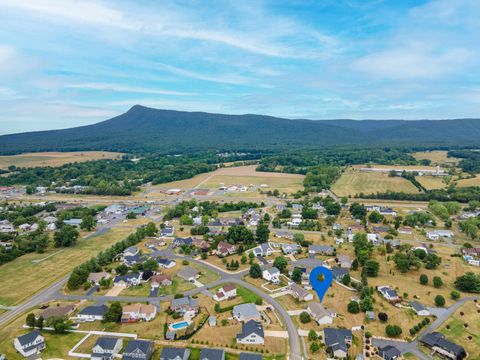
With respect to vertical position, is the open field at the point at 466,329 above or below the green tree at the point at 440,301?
below

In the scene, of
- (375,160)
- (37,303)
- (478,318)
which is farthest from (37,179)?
(375,160)

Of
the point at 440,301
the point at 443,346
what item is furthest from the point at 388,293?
the point at 443,346

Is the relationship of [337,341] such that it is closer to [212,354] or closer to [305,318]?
[305,318]

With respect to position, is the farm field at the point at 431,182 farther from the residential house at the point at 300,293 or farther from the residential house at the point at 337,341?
the residential house at the point at 337,341

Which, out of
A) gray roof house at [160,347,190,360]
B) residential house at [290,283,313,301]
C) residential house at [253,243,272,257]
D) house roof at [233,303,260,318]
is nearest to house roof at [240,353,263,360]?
gray roof house at [160,347,190,360]

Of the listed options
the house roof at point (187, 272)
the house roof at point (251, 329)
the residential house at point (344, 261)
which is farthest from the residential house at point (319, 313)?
the house roof at point (187, 272)
